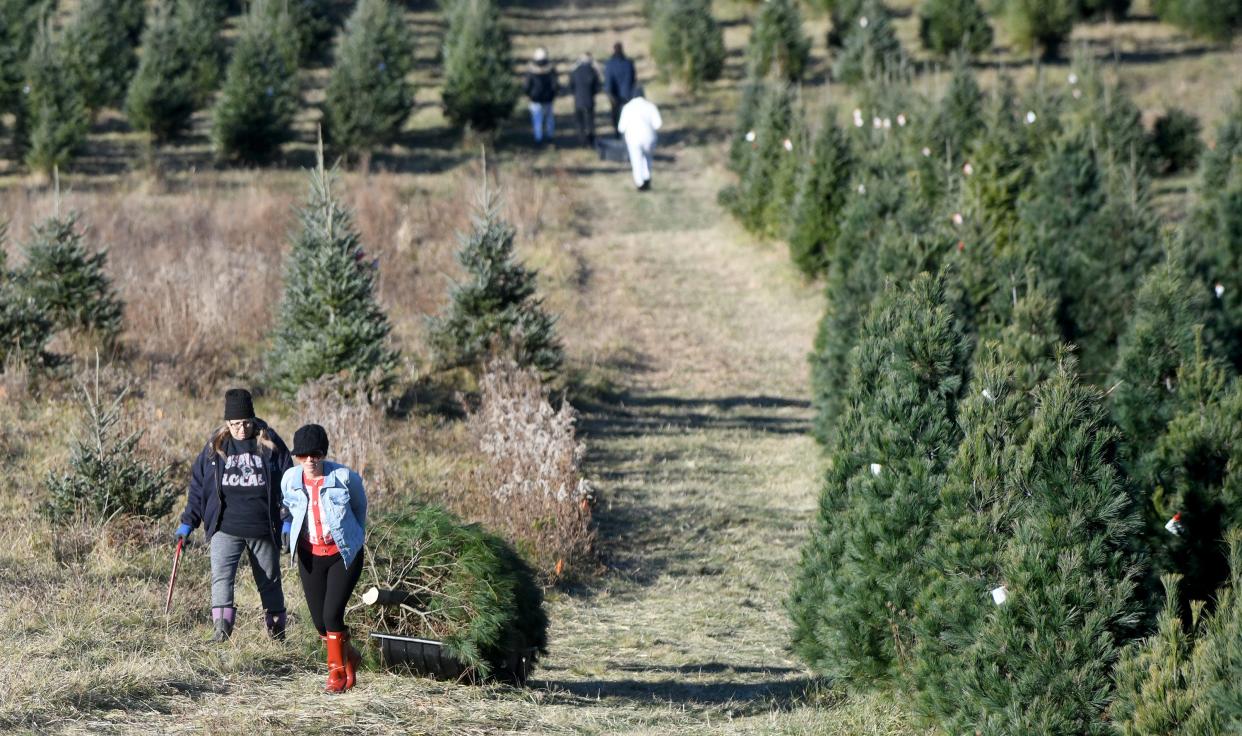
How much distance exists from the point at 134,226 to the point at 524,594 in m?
12.5

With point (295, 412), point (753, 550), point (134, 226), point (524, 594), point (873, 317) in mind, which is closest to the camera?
point (524, 594)

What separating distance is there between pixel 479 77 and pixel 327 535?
786 inches

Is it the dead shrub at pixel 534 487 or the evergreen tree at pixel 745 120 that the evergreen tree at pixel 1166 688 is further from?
the evergreen tree at pixel 745 120

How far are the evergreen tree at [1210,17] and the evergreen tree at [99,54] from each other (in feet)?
75.0

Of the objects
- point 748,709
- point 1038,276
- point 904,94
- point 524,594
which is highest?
point 904,94

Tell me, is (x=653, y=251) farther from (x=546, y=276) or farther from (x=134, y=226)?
(x=134, y=226)

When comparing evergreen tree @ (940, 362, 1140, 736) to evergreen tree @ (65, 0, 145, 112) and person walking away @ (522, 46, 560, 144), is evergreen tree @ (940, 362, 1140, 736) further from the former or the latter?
evergreen tree @ (65, 0, 145, 112)

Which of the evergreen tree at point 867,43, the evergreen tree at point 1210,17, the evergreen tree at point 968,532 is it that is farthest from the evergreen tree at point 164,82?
the evergreen tree at point 1210,17

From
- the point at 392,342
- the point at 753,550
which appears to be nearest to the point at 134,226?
the point at 392,342

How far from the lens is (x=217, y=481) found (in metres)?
7.37

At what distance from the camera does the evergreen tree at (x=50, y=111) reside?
853 inches

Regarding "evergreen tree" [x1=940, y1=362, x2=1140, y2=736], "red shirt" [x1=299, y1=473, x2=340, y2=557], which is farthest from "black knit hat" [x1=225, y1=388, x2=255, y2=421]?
"evergreen tree" [x1=940, y1=362, x2=1140, y2=736]

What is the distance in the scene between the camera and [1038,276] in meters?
13.4

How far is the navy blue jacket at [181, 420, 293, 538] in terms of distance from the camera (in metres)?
7.37
